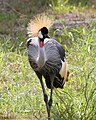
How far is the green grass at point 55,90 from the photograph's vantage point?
4.20 m

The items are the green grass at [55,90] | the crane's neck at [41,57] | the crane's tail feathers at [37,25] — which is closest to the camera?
the crane's neck at [41,57]

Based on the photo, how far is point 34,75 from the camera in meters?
5.54

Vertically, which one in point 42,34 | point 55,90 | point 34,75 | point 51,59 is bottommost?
point 34,75

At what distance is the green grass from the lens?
4.20 meters

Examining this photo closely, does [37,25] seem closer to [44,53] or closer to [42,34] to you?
[42,34]

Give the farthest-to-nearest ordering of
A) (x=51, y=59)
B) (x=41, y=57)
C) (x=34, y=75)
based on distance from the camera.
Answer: (x=34, y=75) < (x=51, y=59) < (x=41, y=57)

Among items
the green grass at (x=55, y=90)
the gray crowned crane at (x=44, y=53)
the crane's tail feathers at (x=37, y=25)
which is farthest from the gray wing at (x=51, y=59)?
the green grass at (x=55, y=90)

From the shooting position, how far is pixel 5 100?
469 cm

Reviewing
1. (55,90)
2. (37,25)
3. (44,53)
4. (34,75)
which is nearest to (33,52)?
(44,53)

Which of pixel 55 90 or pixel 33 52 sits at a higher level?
pixel 33 52

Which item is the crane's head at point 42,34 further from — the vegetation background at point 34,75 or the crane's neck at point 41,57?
the vegetation background at point 34,75

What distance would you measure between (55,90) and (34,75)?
4.16 ft

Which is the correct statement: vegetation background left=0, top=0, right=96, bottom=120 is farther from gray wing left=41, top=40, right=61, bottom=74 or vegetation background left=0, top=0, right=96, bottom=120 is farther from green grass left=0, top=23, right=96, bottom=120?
gray wing left=41, top=40, right=61, bottom=74

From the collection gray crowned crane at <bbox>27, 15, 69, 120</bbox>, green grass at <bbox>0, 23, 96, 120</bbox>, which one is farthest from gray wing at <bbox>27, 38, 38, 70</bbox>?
green grass at <bbox>0, 23, 96, 120</bbox>
